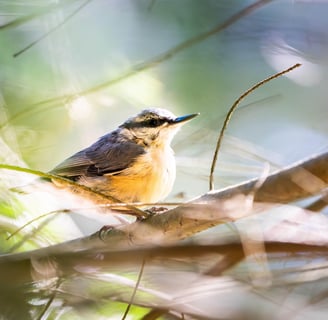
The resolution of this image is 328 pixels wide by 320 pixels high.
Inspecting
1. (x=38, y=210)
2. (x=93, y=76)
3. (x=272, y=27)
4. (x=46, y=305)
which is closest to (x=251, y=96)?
(x=272, y=27)

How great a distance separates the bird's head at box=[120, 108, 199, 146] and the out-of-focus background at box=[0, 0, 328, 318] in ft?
0.13

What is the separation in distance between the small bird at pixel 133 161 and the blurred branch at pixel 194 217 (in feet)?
1.75

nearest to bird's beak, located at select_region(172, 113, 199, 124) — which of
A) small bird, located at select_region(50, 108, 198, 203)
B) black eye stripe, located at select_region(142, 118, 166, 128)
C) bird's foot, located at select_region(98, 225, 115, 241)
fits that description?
small bird, located at select_region(50, 108, 198, 203)

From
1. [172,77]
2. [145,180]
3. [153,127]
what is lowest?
[145,180]

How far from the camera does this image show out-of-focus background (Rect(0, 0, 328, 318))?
5.94 feet

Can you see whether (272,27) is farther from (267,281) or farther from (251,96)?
(267,281)

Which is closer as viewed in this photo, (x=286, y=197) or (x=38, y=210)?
(x=286, y=197)

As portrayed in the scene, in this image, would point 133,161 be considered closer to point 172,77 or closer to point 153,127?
point 153,127

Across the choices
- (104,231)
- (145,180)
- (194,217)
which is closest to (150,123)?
(145,180)

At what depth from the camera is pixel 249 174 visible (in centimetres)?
167

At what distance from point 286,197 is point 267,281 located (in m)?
0.17

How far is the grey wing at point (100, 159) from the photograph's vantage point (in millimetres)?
2199

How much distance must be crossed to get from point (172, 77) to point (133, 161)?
32cm

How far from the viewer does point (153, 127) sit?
2.35 metres
